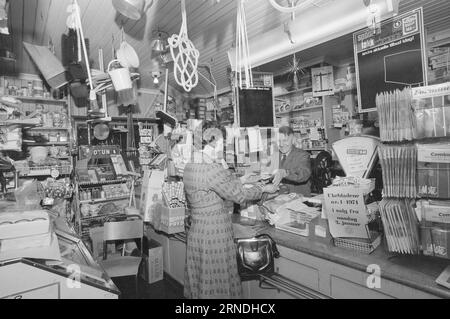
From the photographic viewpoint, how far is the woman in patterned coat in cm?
215

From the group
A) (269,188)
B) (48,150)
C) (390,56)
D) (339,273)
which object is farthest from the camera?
(48,150)

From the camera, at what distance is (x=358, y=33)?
6.14 ft

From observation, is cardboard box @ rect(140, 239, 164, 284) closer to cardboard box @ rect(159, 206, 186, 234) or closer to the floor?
the floor

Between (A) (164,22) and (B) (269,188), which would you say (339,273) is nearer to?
(B) (269,188)

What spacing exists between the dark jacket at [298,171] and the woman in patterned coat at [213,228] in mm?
1121

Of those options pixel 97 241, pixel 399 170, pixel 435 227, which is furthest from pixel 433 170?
pixel 97 241

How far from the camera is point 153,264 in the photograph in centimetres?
336

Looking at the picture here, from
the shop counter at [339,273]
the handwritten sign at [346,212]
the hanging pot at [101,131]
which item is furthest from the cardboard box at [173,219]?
the hanging pot at [101,131]

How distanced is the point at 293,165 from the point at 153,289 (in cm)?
229

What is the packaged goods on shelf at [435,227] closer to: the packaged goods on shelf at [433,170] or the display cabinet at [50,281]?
the packaged goods on shelf at [433,170]

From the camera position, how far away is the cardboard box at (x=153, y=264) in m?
3.34

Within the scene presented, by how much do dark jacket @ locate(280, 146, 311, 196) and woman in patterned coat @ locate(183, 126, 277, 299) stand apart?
112cm

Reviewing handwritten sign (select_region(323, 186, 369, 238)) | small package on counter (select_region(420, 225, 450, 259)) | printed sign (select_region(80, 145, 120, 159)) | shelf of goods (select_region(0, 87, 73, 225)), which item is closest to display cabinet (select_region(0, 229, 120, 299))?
handwritten sign (select_region(323, 186, 369, 238))
